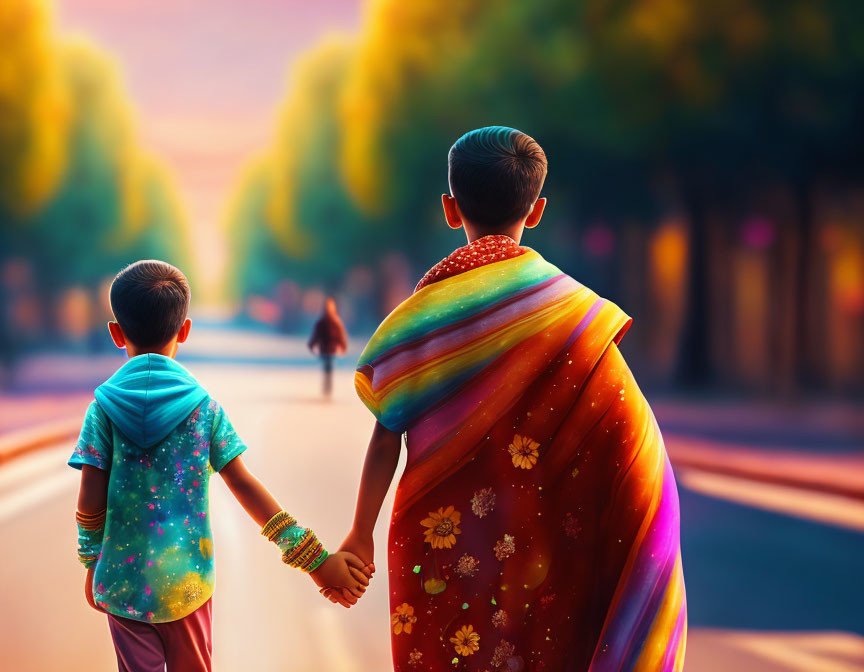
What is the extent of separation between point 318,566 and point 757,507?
292 inches

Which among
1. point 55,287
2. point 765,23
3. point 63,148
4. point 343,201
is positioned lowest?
point 55,287

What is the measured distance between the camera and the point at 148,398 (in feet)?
10.2

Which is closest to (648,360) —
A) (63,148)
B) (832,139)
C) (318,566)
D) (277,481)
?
(832,139)

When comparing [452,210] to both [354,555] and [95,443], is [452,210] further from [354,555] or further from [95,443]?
[95,443]

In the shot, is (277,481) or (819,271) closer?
(277,481)

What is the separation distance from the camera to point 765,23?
1848cm

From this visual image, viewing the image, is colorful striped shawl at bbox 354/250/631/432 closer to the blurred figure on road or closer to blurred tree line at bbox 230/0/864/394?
the blurred figure on road

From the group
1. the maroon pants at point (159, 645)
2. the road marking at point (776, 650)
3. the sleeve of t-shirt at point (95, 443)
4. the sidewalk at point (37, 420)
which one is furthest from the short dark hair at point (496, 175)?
the sidewalk at point (37, 420)

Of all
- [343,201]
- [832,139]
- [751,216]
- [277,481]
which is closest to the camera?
[277,481]

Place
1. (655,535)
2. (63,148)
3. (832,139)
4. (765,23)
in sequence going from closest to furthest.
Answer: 1. (655,535)
2. (765,23)
3. (832,139)
4. (63,148)

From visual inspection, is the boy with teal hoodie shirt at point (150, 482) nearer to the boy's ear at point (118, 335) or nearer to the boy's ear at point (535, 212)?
the boy's ear at point (118, 335)

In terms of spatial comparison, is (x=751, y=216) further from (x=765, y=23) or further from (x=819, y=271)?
(x=765, y=23)

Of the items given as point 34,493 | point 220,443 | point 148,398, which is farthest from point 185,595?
point 34,493

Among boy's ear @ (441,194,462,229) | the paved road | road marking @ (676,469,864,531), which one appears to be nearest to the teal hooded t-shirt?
boy's ear @ (441,194,462,229)
